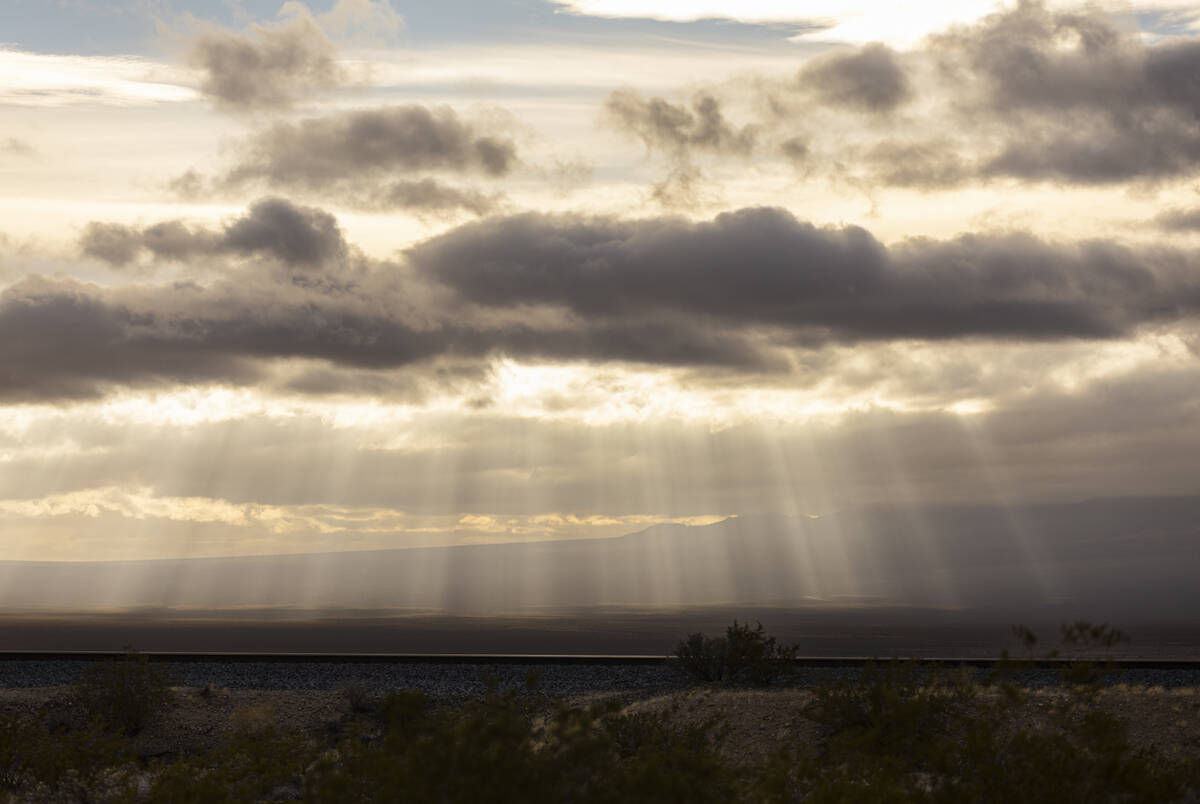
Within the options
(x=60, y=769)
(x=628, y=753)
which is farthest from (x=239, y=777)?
(x=628, y=753)

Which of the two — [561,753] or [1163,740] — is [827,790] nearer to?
[561,753]

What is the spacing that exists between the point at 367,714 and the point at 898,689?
9334mm

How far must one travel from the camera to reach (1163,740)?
637 inches

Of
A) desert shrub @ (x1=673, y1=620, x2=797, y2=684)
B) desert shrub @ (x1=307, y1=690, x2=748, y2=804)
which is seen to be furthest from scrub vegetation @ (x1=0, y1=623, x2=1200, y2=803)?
desert shrub @ (x1=673, y1=620, x2=797, y2=684)

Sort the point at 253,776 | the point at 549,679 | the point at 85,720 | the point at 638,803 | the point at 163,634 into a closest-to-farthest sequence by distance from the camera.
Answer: the point at 638,803
the point at 253,776
the point at 85,720
the point at 549,679
the point at 163,634

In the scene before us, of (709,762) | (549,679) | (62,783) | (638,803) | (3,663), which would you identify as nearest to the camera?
(638,803)

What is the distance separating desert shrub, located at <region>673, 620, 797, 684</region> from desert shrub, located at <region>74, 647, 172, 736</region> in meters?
10.1

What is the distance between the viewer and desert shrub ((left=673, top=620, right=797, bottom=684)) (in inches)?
A: 915

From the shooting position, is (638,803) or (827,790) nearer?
(638,803)

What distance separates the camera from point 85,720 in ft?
65.8

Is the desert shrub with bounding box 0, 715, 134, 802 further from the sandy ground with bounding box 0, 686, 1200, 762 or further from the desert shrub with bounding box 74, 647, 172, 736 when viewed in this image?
the desert shrub with bounding box 74, 647, 172, 736

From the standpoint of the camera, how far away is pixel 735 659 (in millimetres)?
23547

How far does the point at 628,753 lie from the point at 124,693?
31.8 feet

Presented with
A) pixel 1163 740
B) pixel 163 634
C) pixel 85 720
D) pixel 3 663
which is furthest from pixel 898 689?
pixel 163 634
